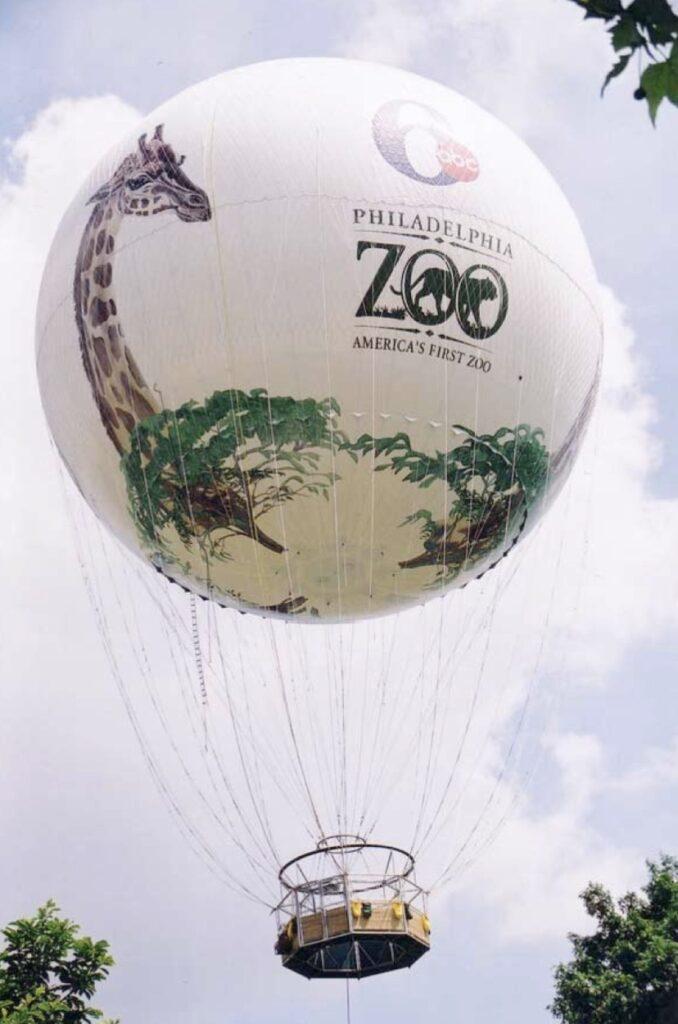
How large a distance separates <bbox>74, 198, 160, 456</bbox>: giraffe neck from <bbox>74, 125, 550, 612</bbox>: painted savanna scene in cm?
2

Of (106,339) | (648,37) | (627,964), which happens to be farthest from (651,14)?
(627,964)

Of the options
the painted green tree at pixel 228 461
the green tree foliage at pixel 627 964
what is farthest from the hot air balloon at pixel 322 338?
the green tree foliage at pixel 627 964

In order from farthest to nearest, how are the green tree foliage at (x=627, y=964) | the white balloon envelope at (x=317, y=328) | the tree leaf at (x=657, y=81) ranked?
the green tree foliage at (x=627, y=964)
the white balloon envelope at (x=317, y=328)
the tree leaf at (x=657, y=81)

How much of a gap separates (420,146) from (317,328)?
305 centimetres

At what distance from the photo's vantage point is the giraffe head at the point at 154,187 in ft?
65.7

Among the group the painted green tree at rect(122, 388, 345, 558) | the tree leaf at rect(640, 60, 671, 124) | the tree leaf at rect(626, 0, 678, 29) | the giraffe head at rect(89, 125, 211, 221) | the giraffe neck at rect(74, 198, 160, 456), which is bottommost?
the tree leaf at rect(640, 60, 671, 124)

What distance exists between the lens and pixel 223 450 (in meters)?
20.5

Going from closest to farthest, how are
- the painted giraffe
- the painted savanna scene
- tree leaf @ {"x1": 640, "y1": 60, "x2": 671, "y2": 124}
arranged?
1. tree leaf @ {"x1": 640, "y1": 60, "x2": 671, "y2": 124}
2. the painted savanna scene
3. the painted giraffe

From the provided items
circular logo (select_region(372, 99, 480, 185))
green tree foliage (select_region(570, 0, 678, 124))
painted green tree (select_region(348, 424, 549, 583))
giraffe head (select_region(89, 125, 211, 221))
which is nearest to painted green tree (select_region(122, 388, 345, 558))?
painted green tree (select_region(348, 424, 549, 583))

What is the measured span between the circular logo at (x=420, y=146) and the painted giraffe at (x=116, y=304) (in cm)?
262

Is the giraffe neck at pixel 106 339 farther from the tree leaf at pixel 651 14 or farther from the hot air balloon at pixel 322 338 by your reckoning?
the tree leaf at pixel 651 14

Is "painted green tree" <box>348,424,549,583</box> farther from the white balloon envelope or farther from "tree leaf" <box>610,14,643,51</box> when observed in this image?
"tree leaf" <box>610,14,643,51</box>

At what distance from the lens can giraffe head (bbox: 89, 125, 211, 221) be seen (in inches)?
789

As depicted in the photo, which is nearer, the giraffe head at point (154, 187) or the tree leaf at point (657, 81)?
the tree leaf at point (657, 81)
